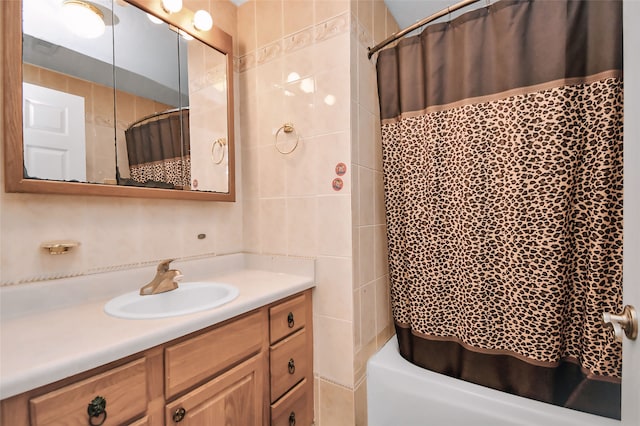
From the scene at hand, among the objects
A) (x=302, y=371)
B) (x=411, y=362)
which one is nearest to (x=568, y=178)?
(x=411, y=362)

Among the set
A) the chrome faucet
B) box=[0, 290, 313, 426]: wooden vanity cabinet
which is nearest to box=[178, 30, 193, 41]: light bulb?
the chrome faucet

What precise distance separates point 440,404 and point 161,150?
66.9 inches

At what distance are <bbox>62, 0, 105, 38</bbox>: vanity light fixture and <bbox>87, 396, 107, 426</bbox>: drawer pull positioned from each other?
48.9 inches

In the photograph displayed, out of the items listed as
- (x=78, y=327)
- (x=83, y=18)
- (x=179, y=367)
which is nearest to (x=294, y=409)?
(x=179, y=367)

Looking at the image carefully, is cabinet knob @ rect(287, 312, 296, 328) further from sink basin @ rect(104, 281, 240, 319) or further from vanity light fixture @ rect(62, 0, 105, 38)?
vanity light fixture @ rect(62, 0, 105, 38)

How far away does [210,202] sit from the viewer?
61.5 inches

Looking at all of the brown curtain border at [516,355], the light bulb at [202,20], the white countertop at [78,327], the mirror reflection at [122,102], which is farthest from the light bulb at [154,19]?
the brown curtain border at [516,355]

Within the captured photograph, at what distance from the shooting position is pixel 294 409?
133cm

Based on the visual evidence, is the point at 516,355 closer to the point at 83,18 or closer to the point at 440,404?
the point at 440,404

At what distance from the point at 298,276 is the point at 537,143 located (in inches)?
46.3

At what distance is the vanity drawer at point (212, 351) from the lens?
0.86 m

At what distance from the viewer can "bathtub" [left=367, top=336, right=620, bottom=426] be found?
43.3 inches

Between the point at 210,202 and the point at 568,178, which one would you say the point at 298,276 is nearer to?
the point at 210,202

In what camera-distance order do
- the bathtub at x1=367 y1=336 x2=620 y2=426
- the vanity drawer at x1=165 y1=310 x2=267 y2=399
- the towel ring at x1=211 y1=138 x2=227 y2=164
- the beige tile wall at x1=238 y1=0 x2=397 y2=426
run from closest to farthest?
the vanity drawer at x1=165 y1=310 x2=267 y2=399, the bathtub at x1=367 y1=336 x2=620 y2=426, the beige tile wall at x1=238 y1=0 x2=397 y2=426, the towel ring at x1=211 y1=138 x2=227 y2=164
